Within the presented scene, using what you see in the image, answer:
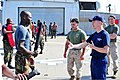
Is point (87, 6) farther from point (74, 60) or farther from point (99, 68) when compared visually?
point (99, 68)

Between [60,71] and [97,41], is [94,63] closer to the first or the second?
[97,41]

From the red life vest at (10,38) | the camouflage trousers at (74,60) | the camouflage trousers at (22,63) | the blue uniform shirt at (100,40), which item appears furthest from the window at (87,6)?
the blue uniform shirt at (100,40)

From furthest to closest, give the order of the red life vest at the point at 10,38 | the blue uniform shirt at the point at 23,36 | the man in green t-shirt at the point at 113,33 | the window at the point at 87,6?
1. the window at the point at 87,6
2. the red life vest at the point at 10,38
3. the man in green t-shirt at the point at 113,33
4. the blue uniform shirt at the point at 23,36

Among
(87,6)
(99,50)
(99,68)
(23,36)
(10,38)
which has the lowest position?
(99,68)

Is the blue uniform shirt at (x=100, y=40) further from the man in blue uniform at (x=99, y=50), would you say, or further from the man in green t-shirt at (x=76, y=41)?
the man in green t-shirt at (x=76, y=41)

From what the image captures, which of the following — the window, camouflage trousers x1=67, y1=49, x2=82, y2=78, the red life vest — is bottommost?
camouflage trousers x1=67, y1=49, x2=82, y2=78

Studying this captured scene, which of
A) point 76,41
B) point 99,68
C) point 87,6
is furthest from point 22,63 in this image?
point 87,6

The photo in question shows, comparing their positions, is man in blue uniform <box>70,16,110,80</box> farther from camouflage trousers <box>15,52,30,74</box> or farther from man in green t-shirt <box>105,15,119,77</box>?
man in green t-shirt <box>105,15,119,77</box>

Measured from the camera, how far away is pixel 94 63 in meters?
6.91

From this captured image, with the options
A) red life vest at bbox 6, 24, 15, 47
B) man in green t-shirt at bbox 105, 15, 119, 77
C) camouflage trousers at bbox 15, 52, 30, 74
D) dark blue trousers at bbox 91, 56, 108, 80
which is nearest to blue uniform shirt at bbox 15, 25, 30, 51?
camouflage trousers at bbox 15, 52, 30, 74

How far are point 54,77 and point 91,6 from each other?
4474cm

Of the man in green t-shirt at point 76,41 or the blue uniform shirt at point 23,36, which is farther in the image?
the man in green t-shirt at point 76,41

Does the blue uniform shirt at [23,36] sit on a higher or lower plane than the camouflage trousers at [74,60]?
higher

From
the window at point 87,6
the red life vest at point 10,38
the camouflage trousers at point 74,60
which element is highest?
the window at point 87,6
